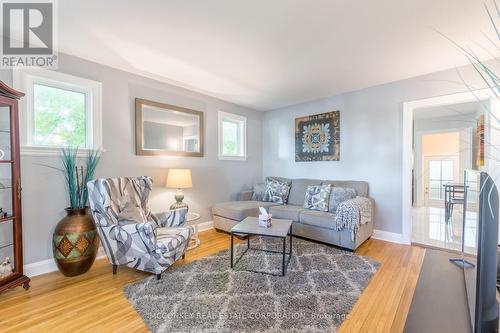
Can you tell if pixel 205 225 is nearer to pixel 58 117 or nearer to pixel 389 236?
pixel 58 117

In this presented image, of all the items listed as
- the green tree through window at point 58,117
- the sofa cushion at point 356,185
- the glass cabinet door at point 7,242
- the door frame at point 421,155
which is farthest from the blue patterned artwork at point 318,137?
the glass cabinet door at point 7,242

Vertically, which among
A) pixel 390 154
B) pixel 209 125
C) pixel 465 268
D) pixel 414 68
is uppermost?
pixel 414 68

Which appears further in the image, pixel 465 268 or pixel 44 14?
pixel 44 14

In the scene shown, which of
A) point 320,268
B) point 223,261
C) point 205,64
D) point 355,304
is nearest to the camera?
point 355,304

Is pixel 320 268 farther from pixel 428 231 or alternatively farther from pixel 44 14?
pixel 44 14

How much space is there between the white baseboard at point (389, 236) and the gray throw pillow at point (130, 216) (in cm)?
333

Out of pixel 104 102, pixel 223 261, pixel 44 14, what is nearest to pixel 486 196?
pixel 223 261

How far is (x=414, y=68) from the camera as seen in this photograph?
9.79 ft

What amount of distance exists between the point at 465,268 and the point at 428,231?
332cm

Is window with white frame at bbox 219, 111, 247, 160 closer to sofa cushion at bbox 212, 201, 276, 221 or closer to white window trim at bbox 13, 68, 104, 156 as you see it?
sofa cushion at bbox 212, 201, 276, 221

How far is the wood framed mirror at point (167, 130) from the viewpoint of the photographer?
10.7 ft

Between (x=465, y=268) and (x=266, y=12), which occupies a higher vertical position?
(x=266, y=12)

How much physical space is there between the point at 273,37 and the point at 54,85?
2491 millimetres

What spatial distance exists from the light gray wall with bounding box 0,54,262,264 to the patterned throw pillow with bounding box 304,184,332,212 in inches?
59.6
